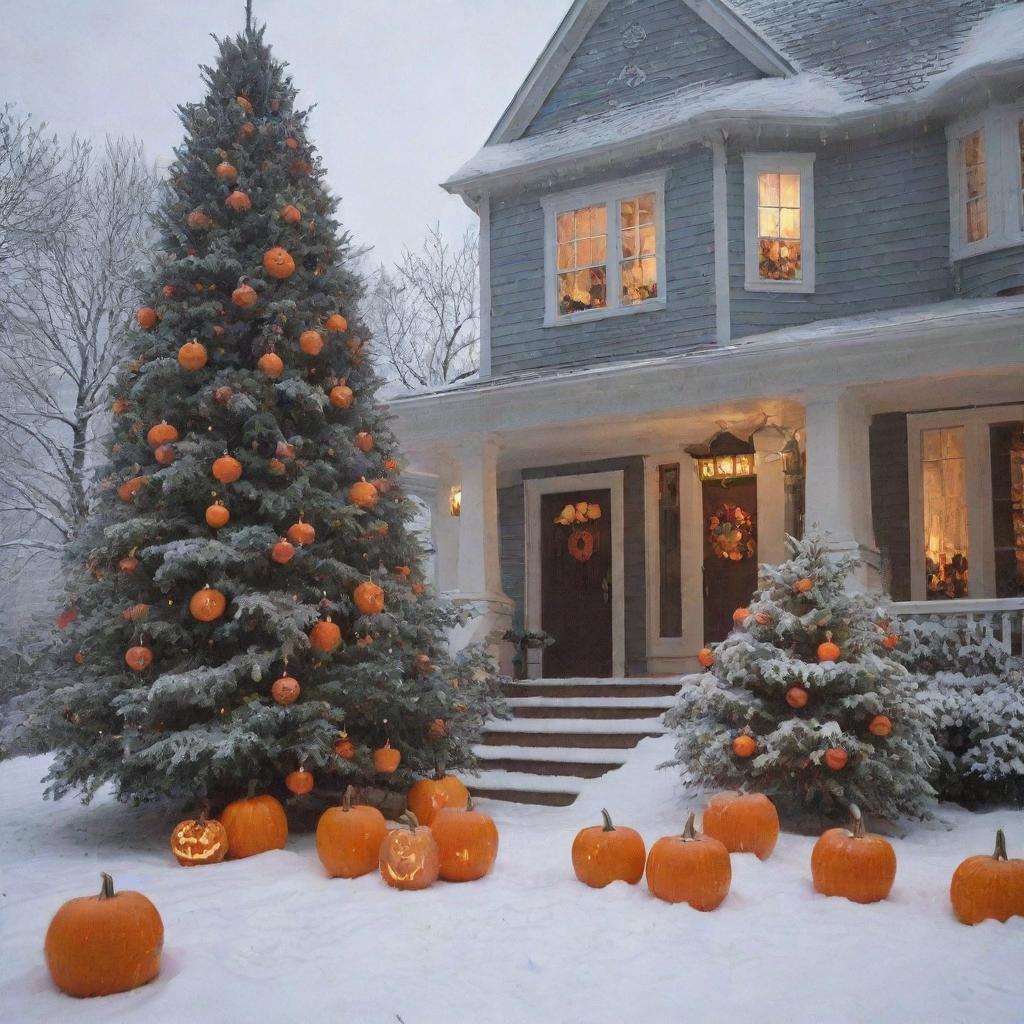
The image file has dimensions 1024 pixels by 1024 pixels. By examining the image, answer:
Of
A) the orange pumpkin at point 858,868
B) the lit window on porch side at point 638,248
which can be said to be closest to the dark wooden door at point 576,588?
the lit window on porch side at point 638,248

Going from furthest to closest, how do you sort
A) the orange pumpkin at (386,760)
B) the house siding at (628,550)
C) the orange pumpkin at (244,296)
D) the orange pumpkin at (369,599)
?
the house siding at (628,550)
the orange pumpkin at (244,296)
the orange pumpkin at (369,599)
the orange pumpkin at (386,760)

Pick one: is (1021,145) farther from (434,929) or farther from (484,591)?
(434,929)

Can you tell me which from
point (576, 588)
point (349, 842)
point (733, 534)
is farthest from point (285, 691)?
point (576, 588)

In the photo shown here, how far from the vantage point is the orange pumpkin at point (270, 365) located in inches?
243

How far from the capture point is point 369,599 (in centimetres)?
609

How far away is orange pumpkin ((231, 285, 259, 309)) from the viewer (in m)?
6.23

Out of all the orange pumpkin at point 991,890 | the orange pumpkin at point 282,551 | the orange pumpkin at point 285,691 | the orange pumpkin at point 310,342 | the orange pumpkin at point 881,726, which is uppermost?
the orange pumpkin at point 310,342

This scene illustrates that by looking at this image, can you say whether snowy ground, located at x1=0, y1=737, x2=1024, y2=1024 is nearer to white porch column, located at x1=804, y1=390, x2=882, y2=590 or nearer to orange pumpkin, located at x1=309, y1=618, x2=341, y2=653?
orange pumpkin, located at x1=309, y1=618, x2=341, y2=653

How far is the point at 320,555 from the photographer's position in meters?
6.20

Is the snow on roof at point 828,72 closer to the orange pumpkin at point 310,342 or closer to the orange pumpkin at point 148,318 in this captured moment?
the orange pumpkin at point 310,342

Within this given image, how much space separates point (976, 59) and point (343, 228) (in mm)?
6505

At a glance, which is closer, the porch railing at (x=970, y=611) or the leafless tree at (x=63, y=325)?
the porch railing at (x=970, y=611)

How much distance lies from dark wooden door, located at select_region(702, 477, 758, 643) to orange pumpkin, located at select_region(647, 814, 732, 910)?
246 inches

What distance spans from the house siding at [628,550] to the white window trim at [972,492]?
274 centimetres
